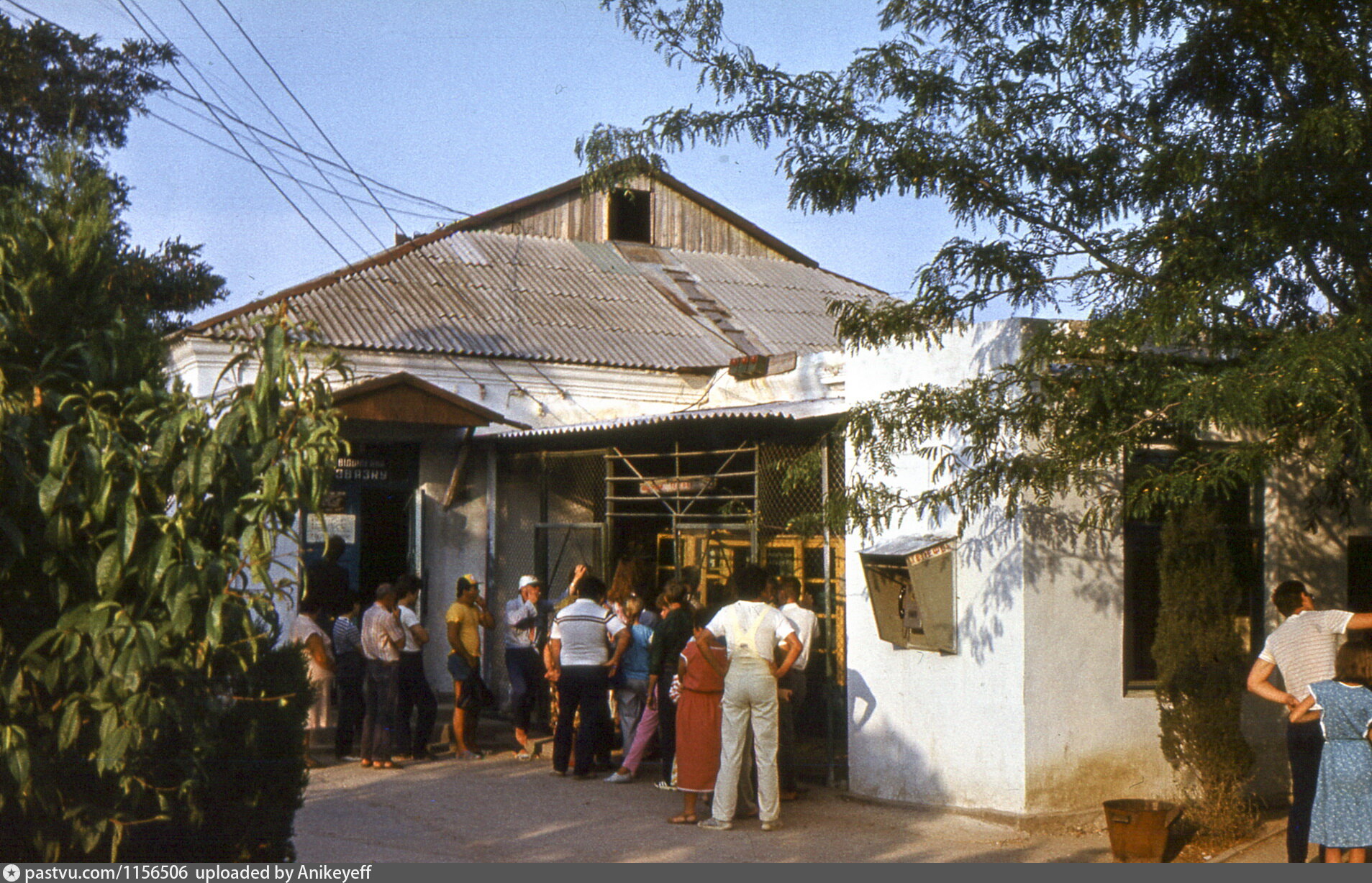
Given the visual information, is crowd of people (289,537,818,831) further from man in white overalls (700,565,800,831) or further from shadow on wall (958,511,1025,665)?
shadow on wall (958,511,1025,665)

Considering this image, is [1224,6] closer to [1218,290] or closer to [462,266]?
[1218,290]

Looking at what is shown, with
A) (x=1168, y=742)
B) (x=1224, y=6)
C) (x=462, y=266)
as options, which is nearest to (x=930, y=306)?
(x=1224, y=6)

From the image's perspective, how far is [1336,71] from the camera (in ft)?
23.8

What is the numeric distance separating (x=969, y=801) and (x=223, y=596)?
6.32m

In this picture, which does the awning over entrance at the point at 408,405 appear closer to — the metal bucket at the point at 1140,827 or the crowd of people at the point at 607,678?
the crowd of people at the point at 607,678

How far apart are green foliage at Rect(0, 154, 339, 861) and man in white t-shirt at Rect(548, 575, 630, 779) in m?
6.22

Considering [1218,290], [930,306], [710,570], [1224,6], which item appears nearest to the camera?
[1218,290]

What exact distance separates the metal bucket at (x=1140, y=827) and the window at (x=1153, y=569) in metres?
1.19

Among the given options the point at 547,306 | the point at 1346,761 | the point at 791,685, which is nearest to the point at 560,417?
the point at 547,306

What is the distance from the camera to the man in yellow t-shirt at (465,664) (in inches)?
492

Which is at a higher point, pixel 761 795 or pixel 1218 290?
pixel 1218 290

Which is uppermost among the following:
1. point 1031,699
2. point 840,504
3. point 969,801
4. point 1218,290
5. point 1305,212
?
point 1305,212

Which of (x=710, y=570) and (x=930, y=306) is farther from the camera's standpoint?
(x=710, y=570)

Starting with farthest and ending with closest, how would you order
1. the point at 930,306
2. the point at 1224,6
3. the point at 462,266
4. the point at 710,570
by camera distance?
1. the point at 462,266
2. the point at 710,570
3. the point at 930,306
4. the point at 1224,6
